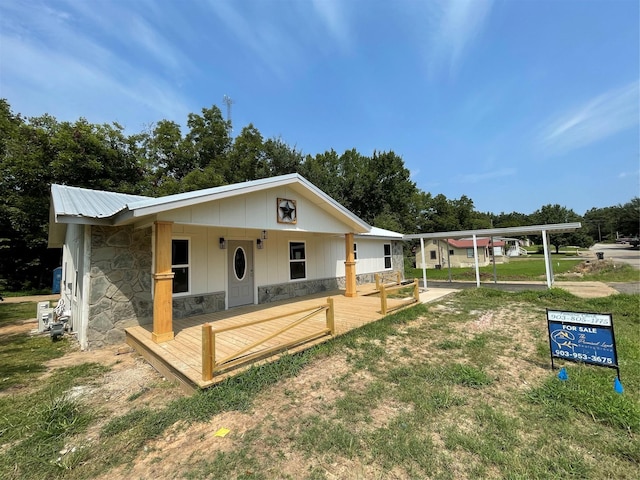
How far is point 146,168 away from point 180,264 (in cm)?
1804

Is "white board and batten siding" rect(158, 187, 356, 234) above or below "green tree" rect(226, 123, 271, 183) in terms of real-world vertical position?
below

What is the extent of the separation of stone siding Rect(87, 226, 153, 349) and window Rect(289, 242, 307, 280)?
186 inches

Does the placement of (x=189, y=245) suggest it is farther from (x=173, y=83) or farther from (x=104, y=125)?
(x=104, y=125)

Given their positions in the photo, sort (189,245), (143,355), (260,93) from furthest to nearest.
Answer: (260,93)
(189,245)
(143,355)

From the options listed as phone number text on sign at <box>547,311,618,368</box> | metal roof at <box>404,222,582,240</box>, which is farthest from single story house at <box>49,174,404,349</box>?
phone number text on sign at <box>547,311,618,368</box>

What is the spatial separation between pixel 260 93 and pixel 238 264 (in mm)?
10169

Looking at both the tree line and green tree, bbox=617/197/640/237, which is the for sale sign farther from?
green tree, bbox=617/197/640/237

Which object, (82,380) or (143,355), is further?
(143,355)

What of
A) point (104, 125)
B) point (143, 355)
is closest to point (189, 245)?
point (143, 355)

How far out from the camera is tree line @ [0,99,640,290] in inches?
666

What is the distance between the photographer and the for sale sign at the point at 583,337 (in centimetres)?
396

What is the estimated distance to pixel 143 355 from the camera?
216 inches

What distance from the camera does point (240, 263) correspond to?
342 inches

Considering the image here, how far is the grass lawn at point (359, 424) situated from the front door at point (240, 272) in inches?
150
